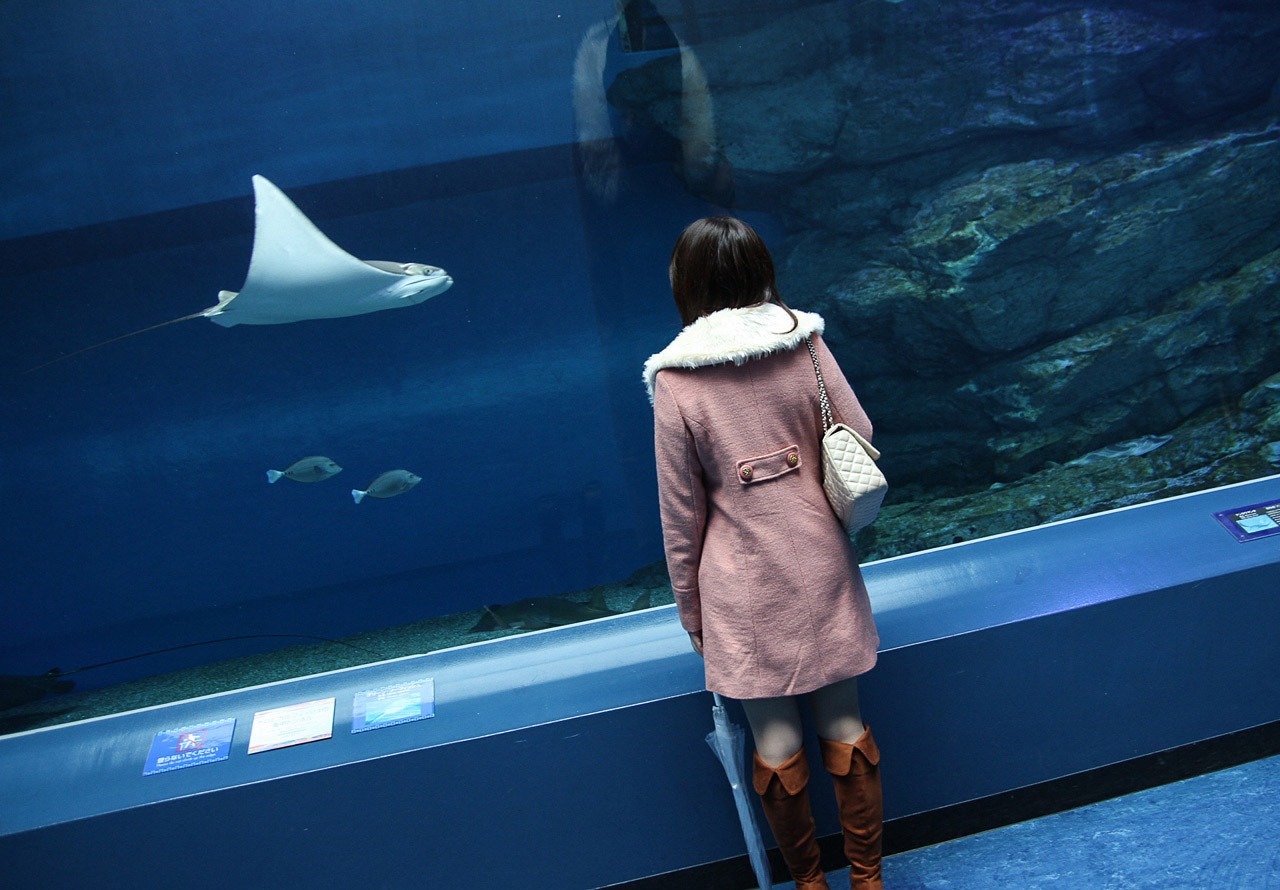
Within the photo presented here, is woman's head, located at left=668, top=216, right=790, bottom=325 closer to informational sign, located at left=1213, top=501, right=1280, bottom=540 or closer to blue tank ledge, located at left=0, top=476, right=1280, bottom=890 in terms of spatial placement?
blue tank ledge, located at left=0, top=476, right=1280, bottom=890

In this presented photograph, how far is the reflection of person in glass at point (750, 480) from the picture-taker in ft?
4.57

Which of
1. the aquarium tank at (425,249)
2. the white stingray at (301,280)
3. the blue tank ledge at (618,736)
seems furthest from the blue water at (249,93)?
the blue tank ledge at (618,736)

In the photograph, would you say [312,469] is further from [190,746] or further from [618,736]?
[618,736]

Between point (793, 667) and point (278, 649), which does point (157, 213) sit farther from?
point (793, 667)

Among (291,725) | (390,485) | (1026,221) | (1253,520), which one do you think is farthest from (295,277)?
(1253,520)

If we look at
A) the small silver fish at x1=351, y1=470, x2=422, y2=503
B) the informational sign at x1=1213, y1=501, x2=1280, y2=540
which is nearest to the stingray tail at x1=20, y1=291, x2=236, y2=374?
the small silver fish at x1=351, y1=470, x2=422, y2=503

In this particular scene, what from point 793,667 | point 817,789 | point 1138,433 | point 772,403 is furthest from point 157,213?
point 1138,433

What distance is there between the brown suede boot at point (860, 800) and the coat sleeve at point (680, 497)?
0.39 meters

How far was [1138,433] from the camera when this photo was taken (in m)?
3.04

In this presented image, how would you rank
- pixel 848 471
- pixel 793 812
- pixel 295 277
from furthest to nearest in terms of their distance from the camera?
pixel 295 277 < pixel 793 812 < pixel 848 471

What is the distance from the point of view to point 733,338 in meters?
1.37

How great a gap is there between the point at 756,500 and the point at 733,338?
29 cm

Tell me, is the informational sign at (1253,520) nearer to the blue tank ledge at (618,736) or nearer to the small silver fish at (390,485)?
the blue tank ledge at (618,736)

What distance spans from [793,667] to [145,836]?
145cm
